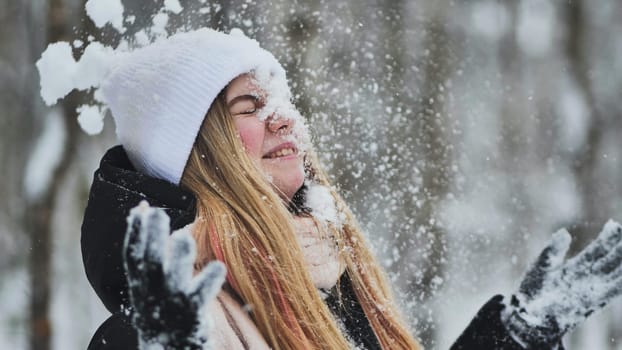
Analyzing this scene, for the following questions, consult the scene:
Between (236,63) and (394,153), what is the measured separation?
13.4 feet

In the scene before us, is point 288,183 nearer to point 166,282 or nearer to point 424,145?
point 166,282

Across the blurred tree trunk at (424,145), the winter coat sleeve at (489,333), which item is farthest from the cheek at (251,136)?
the blurred tree trunk at (424,145)

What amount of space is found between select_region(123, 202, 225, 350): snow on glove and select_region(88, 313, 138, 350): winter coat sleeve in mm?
152

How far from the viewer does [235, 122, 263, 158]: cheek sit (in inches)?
69.4

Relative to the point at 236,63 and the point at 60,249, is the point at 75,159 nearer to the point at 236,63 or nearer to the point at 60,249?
the point at 60,249

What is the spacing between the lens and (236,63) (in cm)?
181

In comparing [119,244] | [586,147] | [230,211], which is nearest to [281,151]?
[230,211]

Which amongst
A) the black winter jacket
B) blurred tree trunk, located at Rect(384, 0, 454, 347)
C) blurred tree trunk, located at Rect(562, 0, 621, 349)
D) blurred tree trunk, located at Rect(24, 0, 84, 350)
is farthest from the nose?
blurred tree trunk, located at Rect(562, 0, 621, 349)

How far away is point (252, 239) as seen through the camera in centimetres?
166

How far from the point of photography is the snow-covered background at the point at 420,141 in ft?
16.4

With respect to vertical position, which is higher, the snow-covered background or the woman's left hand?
the snow-covered background

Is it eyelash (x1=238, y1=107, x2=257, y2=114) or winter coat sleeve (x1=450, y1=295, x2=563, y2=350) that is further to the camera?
eyelash (x1=238, y1=107, x2=257, y2=114)

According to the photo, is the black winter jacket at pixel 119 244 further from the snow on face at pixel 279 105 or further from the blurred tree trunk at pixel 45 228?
the blurred tree trunk at pixel 45 228

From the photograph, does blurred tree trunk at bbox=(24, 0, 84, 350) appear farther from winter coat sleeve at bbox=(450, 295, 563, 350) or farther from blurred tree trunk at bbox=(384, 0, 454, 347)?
winter coat sleeve at bbox=(450, 295, 563, 350)
